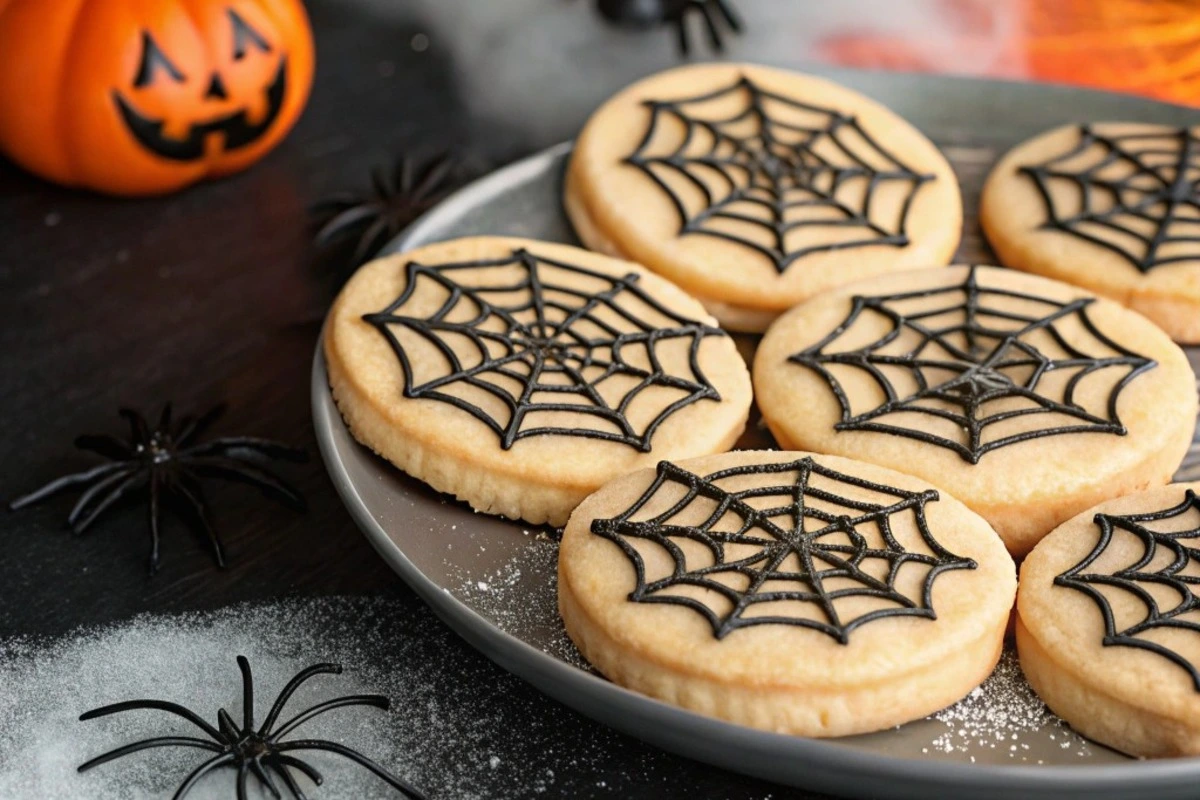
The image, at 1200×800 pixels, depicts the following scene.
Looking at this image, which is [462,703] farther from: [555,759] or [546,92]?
[546,92]

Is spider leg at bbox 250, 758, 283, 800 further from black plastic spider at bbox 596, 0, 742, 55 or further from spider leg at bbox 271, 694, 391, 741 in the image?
black plastic spider at bbox 596, 0, 742, 55

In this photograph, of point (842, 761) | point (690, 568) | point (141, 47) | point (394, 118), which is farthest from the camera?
point (394, 118)

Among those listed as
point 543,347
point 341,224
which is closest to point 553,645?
point 543,347

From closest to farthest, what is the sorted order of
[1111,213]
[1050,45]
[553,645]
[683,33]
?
1. [553,645]
2. [1111,213]
3. [683,33]
4. [1050,45]

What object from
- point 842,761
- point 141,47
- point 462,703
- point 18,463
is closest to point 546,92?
point 141,47

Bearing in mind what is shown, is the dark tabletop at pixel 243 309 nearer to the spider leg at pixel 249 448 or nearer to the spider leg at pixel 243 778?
the spider leg at pixel 249 448

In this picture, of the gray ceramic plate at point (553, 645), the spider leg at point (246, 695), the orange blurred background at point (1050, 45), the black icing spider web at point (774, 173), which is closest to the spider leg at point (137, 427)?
the gray ceramic plate at point (553, 645)

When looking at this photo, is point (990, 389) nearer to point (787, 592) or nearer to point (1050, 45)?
point (787, 592)
